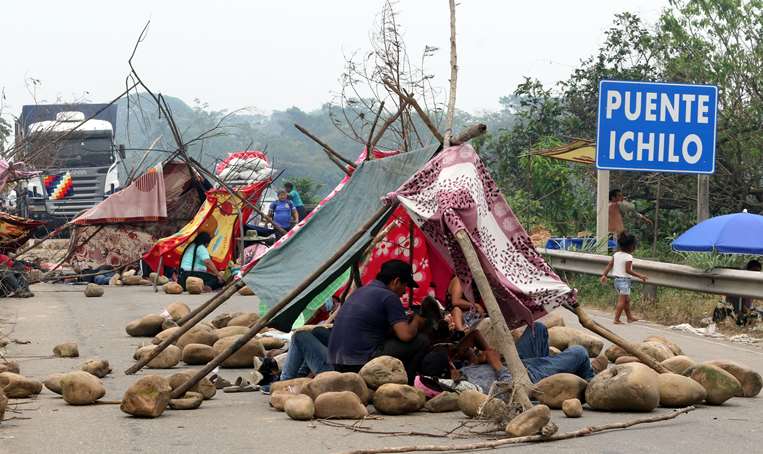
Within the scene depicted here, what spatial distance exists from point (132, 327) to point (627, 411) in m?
7.01

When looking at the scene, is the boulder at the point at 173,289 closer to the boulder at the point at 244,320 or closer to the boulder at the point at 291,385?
the boulder at the point at 244,320

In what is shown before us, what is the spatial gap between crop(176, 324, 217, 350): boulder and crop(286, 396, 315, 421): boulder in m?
3.79

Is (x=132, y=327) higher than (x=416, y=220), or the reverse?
(x=416, y=220)

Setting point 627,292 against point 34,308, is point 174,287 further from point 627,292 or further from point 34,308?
point 627,292

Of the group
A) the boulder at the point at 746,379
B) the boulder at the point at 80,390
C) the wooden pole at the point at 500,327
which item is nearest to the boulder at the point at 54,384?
the boulder at the point at 80,390

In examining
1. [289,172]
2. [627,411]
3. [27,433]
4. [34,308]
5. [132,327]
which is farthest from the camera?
[289,172]

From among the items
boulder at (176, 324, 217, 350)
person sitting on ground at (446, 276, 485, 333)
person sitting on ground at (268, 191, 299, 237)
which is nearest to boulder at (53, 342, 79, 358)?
boulder at (176, 324, 217, 350)

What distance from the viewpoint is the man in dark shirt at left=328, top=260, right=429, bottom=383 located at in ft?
29.7

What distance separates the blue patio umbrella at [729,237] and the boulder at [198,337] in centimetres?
574

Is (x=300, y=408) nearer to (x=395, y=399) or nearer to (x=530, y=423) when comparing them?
(x=395, y=399)

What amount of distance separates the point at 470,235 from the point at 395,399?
1434 millimetres

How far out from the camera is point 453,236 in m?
9.07

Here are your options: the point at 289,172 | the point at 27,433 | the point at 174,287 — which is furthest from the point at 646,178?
the point at 289,172

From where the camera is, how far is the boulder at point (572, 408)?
26.5 feet
